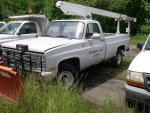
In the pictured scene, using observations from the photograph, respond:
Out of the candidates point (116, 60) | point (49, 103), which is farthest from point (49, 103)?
point (116, 60)

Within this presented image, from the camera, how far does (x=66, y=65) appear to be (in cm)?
755

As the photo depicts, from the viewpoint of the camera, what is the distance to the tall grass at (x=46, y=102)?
207 inches

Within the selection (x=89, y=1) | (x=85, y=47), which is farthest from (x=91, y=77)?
(x=89, y=1)

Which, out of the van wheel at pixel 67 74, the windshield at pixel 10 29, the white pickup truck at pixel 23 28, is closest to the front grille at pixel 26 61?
the van wheel at pixel 67 74

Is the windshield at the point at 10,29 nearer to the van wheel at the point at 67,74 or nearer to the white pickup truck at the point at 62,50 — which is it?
the white pickup truck at the point at 62,50

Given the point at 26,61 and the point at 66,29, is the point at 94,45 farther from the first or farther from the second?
the point at 26,61

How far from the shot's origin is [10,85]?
603cm

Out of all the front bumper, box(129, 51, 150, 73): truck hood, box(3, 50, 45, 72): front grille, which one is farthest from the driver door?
the front bumper

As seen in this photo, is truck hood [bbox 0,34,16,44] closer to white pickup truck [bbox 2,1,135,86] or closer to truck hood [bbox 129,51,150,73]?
white pickup truck [bbox 2,1,135,86]

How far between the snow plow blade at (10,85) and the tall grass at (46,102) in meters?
0.16

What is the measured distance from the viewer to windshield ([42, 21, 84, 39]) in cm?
845

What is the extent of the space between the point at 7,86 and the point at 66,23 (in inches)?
133

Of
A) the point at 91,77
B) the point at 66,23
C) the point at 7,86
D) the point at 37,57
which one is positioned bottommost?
the point at 91,77

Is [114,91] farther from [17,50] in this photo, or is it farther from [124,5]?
[124,5]
